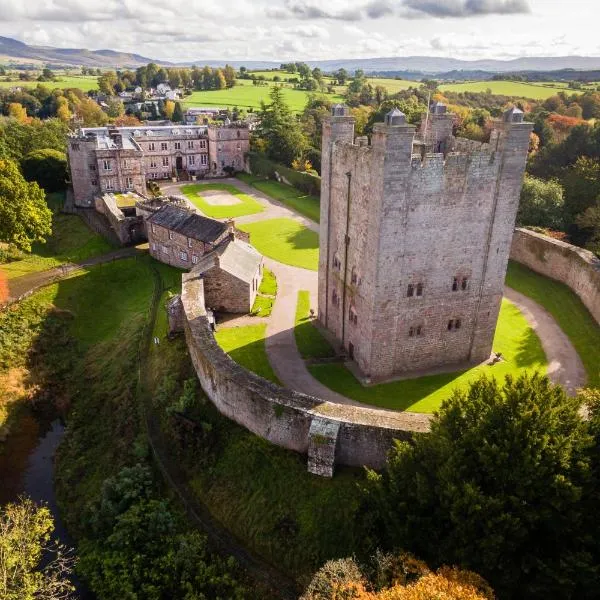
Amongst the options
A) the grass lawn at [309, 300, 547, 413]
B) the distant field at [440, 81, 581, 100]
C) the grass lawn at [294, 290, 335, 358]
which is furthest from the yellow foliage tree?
the grass lawn at [309, 300, 547, 413]

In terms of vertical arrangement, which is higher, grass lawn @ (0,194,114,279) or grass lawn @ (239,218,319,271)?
grass lawn @ (239,218,319,271)

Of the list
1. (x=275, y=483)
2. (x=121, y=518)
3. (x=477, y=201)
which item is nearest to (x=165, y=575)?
(x=121, y=518)

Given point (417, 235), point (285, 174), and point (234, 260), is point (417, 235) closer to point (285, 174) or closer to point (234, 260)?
point (234, 260)

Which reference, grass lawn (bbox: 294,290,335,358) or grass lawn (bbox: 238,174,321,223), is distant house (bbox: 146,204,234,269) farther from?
grass lawn (bbox: 238,174,321,223)

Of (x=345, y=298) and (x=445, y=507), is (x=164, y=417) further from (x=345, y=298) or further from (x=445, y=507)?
(x=445, y=507)

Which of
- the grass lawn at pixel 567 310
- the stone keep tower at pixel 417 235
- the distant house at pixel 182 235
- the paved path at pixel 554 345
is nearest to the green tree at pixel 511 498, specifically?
the stone keep tower at pixel 417 235

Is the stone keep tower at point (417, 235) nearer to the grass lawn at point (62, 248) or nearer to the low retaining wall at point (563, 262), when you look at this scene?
the low retaining wall at point (563, 262)

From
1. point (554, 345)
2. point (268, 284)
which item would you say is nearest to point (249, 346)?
point (268, 284)
